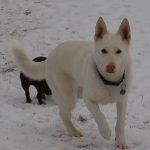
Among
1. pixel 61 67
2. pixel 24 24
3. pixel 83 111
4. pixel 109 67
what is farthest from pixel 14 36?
pixel 109 67

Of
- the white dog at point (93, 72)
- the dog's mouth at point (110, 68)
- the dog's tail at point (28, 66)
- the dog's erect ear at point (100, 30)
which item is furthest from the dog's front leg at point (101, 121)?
the dog's tail at point (28, 66)

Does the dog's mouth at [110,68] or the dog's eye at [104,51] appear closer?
the dog's mouth at [110,68]

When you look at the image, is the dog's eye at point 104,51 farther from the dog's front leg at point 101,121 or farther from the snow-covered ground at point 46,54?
the snow-covered ground at point 46,54

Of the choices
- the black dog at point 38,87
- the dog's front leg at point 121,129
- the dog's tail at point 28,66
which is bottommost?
the black dog at point 38,87

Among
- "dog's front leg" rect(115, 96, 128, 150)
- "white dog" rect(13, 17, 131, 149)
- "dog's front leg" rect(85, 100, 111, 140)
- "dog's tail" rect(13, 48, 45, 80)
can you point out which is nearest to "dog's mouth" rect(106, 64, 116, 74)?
"white dog" rect(13, 17, 131, 149)

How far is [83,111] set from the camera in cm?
690

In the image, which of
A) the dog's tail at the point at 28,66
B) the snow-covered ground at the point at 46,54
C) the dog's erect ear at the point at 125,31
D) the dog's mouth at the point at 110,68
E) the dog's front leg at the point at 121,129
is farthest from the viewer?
the dog's tail at the point at 28,66

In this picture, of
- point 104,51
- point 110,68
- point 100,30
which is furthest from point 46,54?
point 110,68

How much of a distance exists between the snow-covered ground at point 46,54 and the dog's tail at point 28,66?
73cm

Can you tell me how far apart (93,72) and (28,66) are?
3.89 feet

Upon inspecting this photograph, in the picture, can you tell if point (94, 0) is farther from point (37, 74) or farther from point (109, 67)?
point (109, 67)

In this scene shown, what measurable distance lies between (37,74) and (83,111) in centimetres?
120

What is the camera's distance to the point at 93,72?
506cm

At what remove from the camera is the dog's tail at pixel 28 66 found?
5.77 meters
